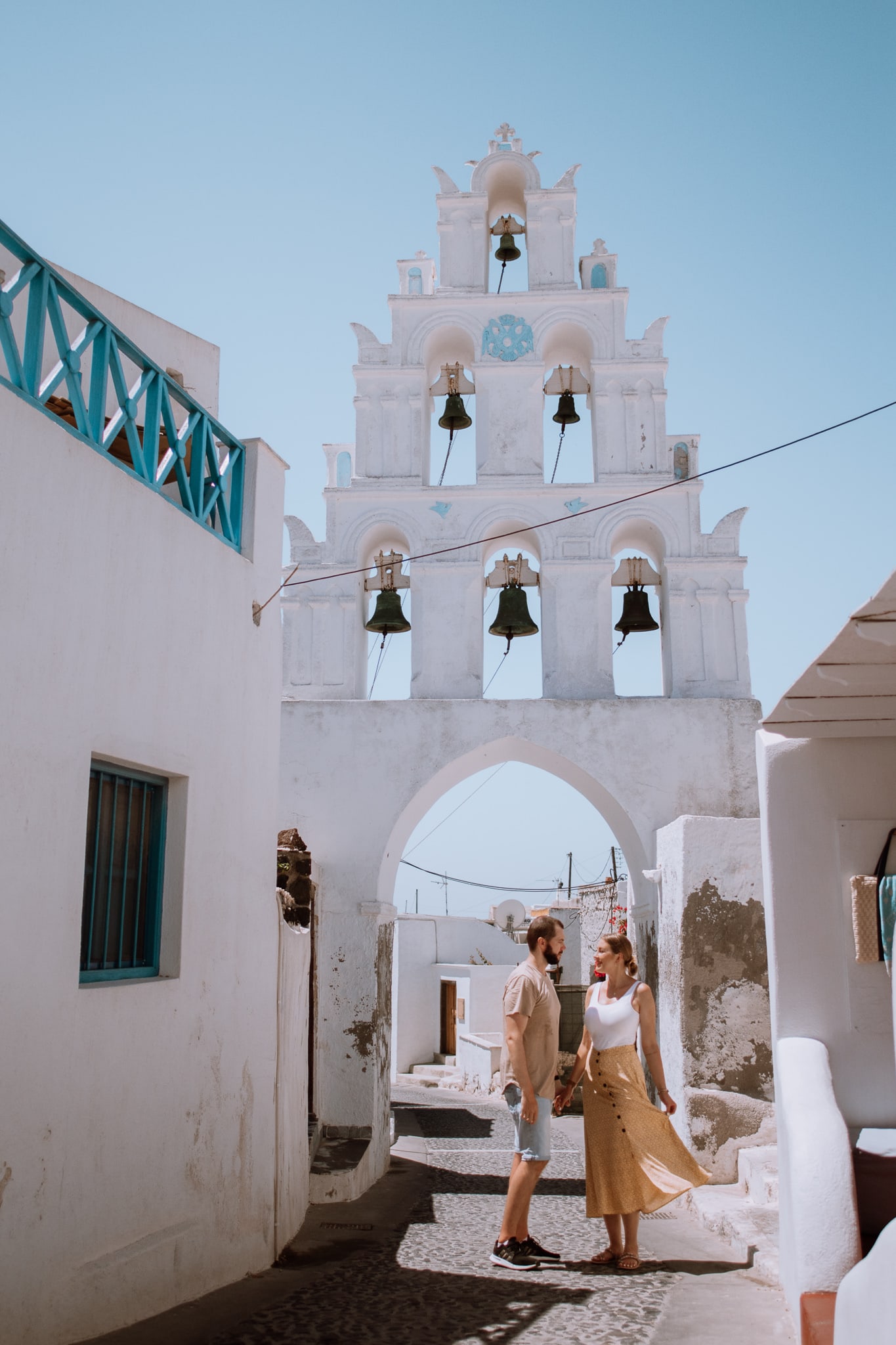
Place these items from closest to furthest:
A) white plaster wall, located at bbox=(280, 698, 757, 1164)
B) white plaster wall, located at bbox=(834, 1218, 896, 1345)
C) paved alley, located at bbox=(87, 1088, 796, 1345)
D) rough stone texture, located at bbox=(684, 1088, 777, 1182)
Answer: white plaster wall, located at bbox=(834, 1218, 896, 1345)
paved alley, located at bbox=(87, 1088, 796, 1345)
rough stone texture, located at bbox=(684, 1088, 777, 1182)
white plaster wall, located at bbox=(280, 698, 757, 1164)

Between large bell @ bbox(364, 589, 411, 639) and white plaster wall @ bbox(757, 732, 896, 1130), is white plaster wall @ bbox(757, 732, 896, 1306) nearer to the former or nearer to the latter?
white plaster wall @ bbox(757, 732, 896, 1130)

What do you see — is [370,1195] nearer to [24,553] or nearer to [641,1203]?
[641,1203]

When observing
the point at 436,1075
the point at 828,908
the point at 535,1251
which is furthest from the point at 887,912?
the point at 436,1075

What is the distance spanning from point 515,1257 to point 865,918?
7.00 ft

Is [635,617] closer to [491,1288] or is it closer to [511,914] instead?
[491,1288]

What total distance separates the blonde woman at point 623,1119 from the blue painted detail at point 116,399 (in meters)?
2.76

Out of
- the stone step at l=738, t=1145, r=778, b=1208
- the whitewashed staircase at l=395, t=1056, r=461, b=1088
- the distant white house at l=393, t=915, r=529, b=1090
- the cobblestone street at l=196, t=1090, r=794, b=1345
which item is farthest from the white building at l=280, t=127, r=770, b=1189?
the whitewashed staircase at l=395, t=1056, r=461, b=1088

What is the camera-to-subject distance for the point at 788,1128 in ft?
12.7

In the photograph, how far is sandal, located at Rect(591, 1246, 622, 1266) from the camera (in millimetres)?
5020

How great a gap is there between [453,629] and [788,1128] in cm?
624

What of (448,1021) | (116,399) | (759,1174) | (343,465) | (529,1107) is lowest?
(448,1021)

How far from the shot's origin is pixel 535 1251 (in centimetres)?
500

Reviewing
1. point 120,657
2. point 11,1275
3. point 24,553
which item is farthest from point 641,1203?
point 24,553

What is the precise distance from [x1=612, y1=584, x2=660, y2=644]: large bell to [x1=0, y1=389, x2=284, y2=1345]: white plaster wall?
193 inches
